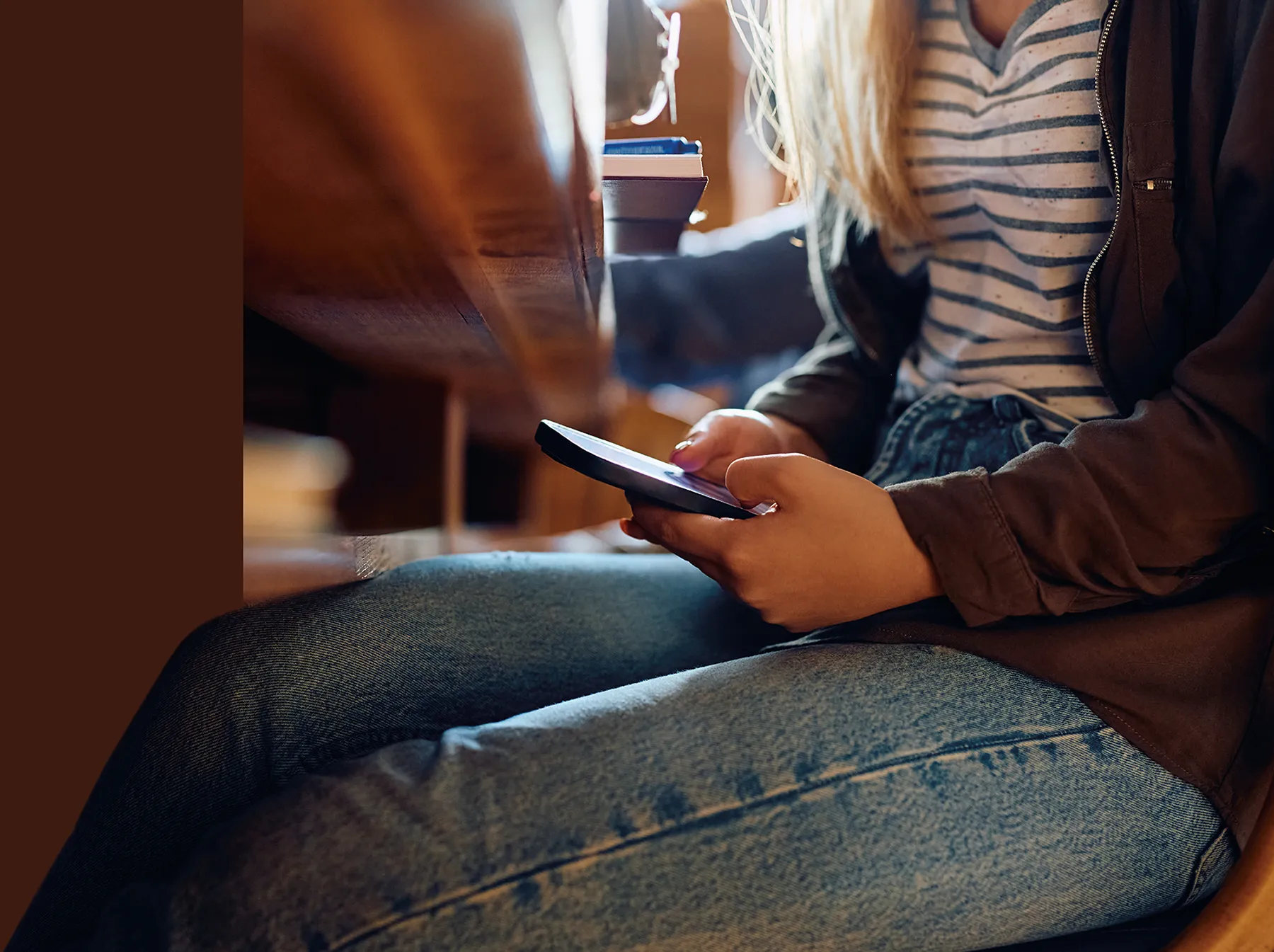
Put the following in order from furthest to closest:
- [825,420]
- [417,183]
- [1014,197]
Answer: [825,420] → [1014,197] → [417,183]

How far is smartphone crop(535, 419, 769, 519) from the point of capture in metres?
0.46

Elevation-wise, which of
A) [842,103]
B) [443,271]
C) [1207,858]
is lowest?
[1207,858]

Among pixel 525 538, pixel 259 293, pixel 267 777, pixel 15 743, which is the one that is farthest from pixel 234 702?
pixel 525 538

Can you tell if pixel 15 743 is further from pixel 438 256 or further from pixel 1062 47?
pixel 1062 47

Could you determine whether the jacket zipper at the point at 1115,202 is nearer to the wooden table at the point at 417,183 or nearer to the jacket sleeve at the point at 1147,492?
the jacket sleeve at the point at 1147,492

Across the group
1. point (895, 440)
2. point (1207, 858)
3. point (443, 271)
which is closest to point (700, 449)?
point (895, 440)

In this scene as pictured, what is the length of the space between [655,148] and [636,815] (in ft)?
1.30

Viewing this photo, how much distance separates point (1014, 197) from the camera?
60 cm

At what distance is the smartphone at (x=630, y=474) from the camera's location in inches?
18.2

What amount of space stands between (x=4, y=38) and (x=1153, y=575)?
2.24ft

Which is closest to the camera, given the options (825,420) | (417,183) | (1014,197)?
(417,183)

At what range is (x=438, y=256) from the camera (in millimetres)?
433

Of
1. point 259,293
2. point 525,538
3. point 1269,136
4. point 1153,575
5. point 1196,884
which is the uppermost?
point 1269,136

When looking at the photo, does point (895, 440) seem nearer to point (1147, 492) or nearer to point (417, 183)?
point (1147, 492)
